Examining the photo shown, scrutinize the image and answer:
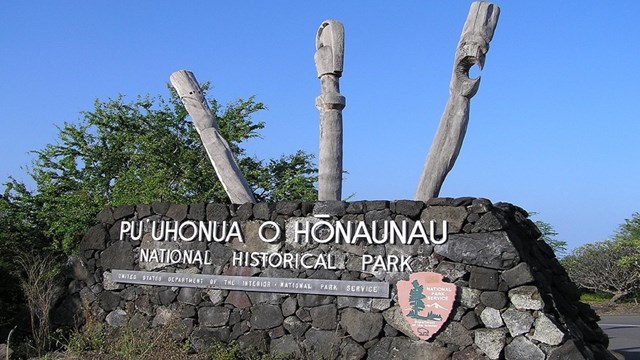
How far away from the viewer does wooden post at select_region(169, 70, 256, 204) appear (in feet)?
32.2

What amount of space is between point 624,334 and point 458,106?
25.4 ft

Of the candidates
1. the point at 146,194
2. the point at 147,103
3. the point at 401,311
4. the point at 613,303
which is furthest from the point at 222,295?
the point at 613,303

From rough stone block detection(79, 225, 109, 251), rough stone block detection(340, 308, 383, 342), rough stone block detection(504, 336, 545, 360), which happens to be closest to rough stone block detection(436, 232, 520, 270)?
rough stone block detection(504, 336, 545, 360)

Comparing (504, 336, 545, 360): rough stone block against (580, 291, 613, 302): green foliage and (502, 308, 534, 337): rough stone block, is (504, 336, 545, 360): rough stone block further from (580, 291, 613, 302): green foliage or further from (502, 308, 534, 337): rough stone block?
(580, 291, 613, 302): green foliage

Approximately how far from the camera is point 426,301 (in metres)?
7.98

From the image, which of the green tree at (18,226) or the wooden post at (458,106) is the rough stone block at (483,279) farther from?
the green tree at (18,226)

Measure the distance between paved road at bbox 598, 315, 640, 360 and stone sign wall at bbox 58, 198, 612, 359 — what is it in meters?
2.89

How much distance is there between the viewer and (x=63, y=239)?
1705cm

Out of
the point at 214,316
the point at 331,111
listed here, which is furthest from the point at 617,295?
the point at 214,316

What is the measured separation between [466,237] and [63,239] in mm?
11733

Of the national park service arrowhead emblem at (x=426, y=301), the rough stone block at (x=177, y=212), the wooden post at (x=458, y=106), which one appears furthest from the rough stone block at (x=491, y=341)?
the rough stone block at (x=177, y=212)

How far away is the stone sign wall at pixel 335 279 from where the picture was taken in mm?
7736

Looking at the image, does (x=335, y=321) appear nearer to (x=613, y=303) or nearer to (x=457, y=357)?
(x=457, y=357)

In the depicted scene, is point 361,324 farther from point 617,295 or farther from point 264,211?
point 617,295
